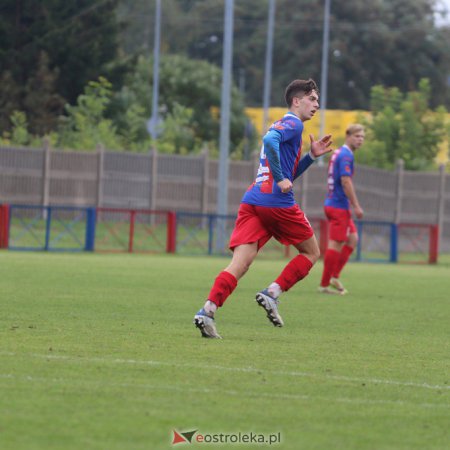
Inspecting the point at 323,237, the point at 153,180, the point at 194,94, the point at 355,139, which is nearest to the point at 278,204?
the point at 355,139

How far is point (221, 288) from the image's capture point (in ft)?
33.3

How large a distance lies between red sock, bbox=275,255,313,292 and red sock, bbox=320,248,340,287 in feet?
19.6

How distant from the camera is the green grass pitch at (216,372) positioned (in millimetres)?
6090

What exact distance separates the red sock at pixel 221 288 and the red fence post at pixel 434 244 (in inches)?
871

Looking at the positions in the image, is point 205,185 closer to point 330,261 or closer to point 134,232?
point 134,232

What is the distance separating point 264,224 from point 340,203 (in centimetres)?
639

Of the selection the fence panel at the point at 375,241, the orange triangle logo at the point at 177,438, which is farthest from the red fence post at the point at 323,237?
the orange triangle logo at the point at 177,438

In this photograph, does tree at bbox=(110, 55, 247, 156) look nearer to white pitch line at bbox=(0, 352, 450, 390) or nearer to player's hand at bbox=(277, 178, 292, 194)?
player's hand at bbox=(277, 178, 292, 194)

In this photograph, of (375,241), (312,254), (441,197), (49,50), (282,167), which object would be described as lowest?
(375,241)

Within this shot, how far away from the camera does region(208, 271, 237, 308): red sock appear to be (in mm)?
10117

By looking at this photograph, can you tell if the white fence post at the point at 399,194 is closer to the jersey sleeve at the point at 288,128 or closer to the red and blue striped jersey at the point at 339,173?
the red and blue striped jersey at the point at 339,173

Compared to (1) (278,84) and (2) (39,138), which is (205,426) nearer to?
(2) (39,138)

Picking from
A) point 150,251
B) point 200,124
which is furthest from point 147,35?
point 150,251

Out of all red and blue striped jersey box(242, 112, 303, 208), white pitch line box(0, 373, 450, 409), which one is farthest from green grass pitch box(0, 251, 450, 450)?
red and blue striped jersey box(242, 112, 303, 208)
